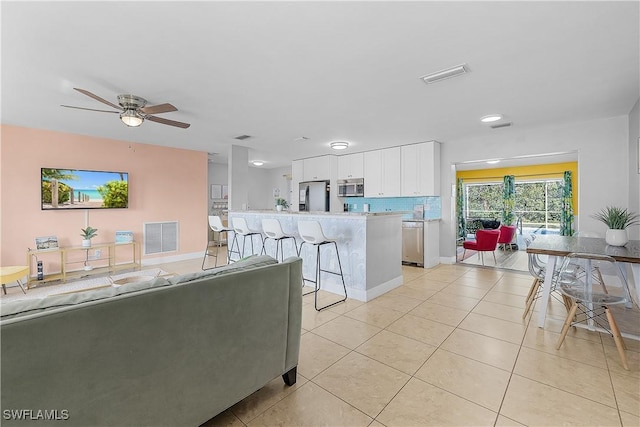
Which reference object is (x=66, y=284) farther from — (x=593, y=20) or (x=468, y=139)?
(x=468, y=139)

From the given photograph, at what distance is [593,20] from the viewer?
1844mm

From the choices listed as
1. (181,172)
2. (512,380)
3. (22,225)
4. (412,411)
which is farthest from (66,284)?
(512,380)

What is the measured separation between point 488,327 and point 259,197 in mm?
7827

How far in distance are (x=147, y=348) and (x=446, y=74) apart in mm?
3027

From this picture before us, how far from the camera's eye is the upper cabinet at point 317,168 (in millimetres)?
6863

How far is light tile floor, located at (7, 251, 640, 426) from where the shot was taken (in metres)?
1.58

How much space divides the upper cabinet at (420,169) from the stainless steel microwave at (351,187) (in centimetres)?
102

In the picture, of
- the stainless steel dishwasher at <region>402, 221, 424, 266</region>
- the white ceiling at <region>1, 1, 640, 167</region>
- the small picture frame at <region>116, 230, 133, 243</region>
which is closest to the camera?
the white ceiling at <region>1, 1, 640, 167</region>

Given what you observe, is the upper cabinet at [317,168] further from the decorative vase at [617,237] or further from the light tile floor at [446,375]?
the decorative vase at [617,237]

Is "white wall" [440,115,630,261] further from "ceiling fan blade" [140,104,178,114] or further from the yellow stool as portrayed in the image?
the yellow stool

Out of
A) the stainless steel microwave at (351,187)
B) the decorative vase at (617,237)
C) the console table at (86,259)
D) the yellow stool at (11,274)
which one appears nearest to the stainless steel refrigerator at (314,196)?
the stainless steel microwave at (351,187)

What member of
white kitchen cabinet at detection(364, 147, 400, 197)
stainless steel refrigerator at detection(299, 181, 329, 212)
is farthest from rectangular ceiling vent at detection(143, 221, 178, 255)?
white kitchen cabinet at detection(364, 147, 400, 197)

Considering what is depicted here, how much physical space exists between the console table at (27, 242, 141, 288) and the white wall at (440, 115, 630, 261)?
6.82 m

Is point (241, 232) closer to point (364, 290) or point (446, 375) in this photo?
point (364, 290)
